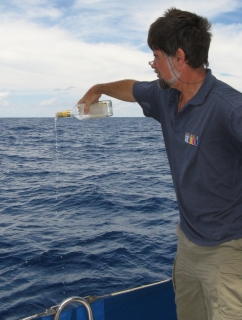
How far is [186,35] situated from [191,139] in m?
0.52

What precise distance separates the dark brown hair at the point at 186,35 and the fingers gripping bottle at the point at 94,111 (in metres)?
0.85

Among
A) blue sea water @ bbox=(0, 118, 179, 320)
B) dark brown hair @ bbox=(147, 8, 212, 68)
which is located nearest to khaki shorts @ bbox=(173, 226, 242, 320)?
dark brown hair @ bbox=(147, 8, 212, 68)

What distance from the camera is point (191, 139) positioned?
7.06 feet

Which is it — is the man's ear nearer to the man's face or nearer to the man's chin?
the man's face

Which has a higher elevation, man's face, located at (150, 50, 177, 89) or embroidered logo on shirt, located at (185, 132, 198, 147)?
man's face, located at (150, 50, 177, 89)

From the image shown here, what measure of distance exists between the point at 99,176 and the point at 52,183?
7.09ft

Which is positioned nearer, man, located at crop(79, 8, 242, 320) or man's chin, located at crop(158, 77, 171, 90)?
man, located at crop(79, 8, 242, 320)

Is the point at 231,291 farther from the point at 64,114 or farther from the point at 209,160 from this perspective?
the point at 64,114

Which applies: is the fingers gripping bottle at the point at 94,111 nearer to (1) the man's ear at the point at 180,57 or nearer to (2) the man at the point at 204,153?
(2) the man at the point at 204,153

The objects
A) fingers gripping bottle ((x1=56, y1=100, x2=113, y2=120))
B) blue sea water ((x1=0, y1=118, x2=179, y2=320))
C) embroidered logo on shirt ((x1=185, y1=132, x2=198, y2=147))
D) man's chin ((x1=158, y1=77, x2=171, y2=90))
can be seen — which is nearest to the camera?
embroidered logo on shirt ((x1=185, y1=132, x2=198, y2=147))

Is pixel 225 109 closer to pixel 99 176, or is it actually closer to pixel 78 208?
pixel 78 208

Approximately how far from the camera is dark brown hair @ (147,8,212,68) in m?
2.07

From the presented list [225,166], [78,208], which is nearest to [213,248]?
[225,166]

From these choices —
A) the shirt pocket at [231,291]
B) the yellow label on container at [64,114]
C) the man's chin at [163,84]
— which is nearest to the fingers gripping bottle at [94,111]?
the yellow label on container at [64,114]
